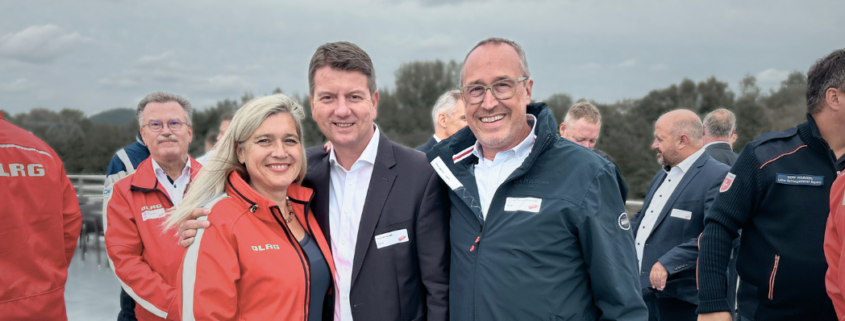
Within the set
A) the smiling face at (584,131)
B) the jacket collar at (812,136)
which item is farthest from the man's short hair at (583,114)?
the jacket collar at (812,136)

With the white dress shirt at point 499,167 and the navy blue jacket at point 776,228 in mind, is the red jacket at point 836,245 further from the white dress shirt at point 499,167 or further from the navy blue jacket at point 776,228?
the white dress shirt at point 499,167

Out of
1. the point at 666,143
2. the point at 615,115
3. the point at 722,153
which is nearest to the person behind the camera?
the point at 666,143

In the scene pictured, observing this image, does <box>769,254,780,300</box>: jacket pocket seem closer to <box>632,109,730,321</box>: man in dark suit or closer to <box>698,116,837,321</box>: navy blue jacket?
<box>698,116,837,321</box>: navy blue jacket

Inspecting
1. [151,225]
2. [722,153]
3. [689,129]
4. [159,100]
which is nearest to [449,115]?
[689,129]

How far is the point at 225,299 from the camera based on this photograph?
1740 millimetres

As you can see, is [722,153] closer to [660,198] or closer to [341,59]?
[660,198]

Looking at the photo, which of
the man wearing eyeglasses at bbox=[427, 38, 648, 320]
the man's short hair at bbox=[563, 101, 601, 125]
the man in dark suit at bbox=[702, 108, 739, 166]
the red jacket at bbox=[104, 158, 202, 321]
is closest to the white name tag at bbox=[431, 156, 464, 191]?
the man wearing eyeglasses at bbox=[427, 38, 648, 320]

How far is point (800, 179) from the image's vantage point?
7.38 ft

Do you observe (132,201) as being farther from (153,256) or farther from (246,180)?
(246,180)

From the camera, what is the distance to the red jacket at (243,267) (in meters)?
1.73

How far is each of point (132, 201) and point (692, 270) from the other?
11.2 ft

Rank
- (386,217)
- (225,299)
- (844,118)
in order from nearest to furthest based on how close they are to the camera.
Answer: (225,299) < (386,217) < (844,118)

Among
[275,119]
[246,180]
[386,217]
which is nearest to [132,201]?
[246,180]

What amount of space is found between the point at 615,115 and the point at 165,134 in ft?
114
